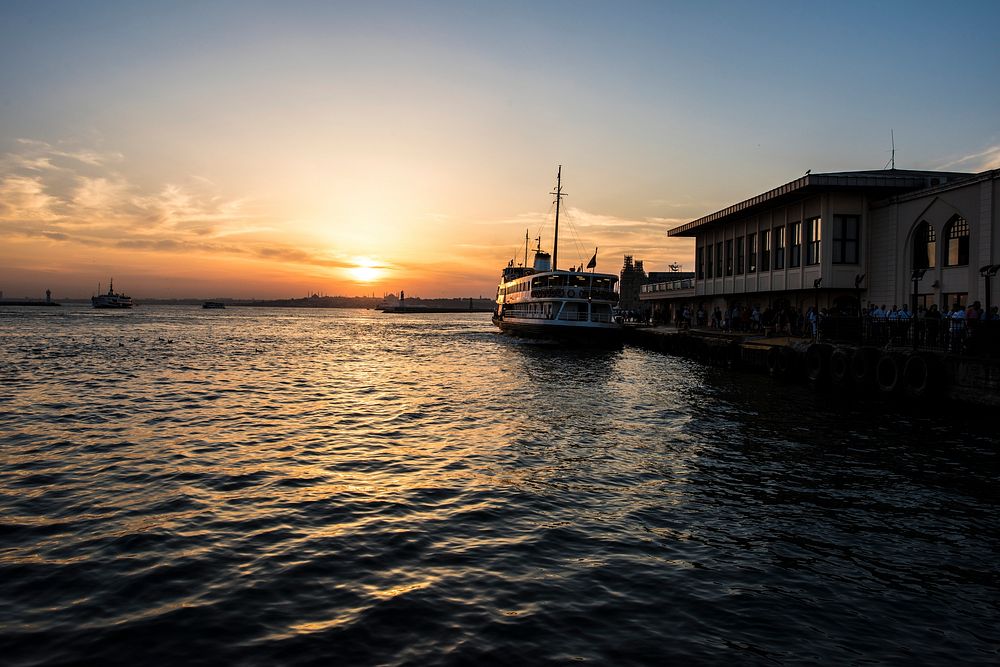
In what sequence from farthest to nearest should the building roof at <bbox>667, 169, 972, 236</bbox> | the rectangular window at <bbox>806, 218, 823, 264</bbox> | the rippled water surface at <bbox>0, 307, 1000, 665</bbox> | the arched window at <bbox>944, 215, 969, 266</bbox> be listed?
the rectangular window at <bbox>806, 218, 823, 264</bbox>, the building roof at <bbox>667, 169, 972, 236</bbox>, the arched window at <bbox>944, 215, 969, 266</bbox>, the rippled water surface at <bbox>0, 307, 1000, 665</bbox>

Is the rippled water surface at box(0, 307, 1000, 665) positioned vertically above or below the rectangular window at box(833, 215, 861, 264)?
below

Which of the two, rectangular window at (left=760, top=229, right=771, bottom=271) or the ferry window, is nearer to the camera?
the ferry window

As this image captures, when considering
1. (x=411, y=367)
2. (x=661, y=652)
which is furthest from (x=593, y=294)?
(x=661, y=652)

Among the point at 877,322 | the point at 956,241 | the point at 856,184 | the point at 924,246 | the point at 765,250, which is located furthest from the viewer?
the point at 765,250

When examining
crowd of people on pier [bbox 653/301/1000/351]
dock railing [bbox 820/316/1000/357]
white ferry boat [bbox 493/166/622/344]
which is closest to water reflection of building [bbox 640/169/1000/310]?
crowd of people on pier [bbox 653/301/1000/351]

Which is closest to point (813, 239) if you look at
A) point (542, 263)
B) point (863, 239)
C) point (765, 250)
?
point (863, 239)

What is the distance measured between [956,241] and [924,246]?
2.98m

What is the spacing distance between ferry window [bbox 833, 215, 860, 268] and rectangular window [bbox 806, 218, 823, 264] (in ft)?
3.10

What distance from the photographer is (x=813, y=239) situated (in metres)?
41.1

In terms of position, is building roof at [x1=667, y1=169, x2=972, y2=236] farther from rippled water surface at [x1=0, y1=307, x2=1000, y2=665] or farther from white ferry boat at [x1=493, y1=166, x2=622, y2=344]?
rippled water surface at [x1=0, y1=307, x2=1000, y2=665]

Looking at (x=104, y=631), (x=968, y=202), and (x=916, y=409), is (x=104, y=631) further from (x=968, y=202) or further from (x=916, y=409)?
(x=968, y=202)

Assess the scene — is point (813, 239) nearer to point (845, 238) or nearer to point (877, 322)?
point (845, 238)

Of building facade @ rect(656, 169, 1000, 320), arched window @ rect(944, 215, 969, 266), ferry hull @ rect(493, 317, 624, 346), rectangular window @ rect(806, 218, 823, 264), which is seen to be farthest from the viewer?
ferry hull @ rect(493, 317, 624, 346)

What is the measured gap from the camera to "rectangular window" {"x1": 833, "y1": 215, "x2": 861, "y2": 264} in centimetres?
3906
